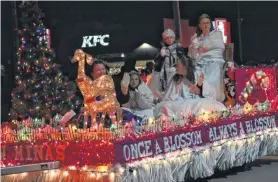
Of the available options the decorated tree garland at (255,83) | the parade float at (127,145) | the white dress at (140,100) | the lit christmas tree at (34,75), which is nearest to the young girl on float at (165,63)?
the white dress at (140,100)

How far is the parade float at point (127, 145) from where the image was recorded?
5016 mm

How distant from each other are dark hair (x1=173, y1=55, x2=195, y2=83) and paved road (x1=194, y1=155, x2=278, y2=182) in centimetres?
138

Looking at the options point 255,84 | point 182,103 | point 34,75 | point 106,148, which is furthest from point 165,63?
point 34,75

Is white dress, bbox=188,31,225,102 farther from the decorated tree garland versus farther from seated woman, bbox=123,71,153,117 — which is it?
seated woman, bbox=123,71,153,117

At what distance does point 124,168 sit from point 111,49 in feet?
63.9

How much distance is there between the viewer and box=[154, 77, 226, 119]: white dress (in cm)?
685

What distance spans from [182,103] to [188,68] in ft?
1.91

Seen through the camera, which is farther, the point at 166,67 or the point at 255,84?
the point at 255,84

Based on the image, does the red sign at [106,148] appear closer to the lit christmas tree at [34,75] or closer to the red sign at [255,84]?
the red sign at [255,84]

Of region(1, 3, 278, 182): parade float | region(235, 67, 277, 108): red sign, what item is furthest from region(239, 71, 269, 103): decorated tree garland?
region(1, 3, 278, 182): parade float

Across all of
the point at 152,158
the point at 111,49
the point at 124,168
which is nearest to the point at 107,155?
the point at 124,168

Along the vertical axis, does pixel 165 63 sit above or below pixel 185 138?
above

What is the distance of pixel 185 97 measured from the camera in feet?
23.5

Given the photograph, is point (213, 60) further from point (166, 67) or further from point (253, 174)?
point (253, 174)
